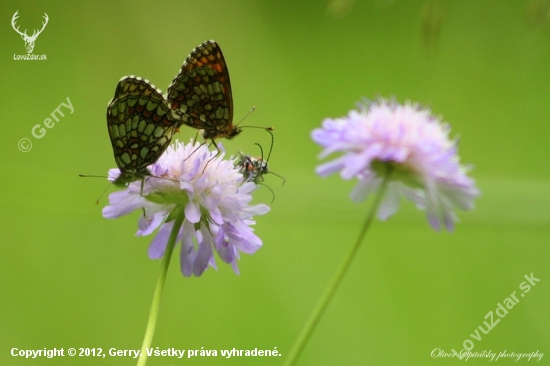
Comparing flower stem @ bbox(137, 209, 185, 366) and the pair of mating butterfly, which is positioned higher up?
the pair of mating butterfly

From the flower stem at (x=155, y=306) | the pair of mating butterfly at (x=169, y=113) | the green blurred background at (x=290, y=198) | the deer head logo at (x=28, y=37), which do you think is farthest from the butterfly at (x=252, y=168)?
the deer head logo at (x=28, y=37)

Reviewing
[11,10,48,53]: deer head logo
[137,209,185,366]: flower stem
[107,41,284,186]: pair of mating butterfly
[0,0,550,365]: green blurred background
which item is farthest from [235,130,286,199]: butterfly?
[11,10,48,53]: deer head logo

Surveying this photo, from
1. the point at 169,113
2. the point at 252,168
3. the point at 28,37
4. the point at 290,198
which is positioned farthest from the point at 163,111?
the point at 28,37

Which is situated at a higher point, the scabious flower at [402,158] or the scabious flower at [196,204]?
the scabious flower at [402,158]

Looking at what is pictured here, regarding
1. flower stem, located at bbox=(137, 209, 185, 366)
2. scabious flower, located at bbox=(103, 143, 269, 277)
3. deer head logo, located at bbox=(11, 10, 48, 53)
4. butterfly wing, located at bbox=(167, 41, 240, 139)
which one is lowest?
flower stem, located at bbox=(137, 209, 185, 366)

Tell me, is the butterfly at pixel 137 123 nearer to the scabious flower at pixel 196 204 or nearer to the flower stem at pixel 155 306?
the scabious flower at pixel 196 204

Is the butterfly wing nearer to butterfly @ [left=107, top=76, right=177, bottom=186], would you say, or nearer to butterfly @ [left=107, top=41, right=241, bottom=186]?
butterfly @ [left=107, top=41, right=241, bottom=186]

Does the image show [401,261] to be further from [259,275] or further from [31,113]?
[31,113]
